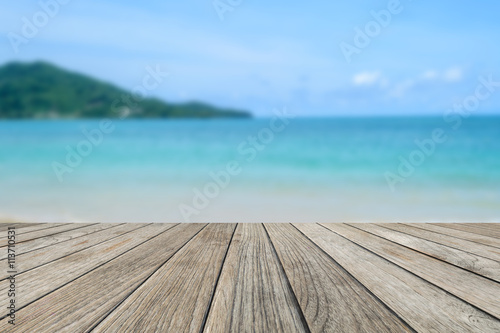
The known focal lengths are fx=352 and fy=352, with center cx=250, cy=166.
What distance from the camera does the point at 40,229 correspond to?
159cm

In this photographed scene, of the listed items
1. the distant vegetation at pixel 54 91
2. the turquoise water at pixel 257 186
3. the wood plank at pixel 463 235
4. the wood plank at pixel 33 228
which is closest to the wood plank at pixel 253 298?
the wood plank at pixel 463 235

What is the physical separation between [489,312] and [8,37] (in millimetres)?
3043

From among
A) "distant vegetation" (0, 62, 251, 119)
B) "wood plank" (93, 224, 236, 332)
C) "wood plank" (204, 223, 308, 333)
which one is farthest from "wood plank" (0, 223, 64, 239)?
"distant vegetation" (0, 62, 251, 119)

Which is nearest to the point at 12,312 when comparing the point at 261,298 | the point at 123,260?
the point at 123,260

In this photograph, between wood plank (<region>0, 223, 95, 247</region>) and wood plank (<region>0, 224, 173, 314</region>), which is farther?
wood plank (<region>0, 223, 95, 247</region>)

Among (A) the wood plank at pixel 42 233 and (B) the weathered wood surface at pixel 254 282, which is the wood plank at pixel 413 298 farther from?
(A) the wood plank at pixel 42 233

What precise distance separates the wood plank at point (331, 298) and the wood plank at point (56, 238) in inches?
33.9

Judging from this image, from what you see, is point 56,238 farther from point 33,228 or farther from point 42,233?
point 33,228

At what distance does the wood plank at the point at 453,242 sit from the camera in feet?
3.91

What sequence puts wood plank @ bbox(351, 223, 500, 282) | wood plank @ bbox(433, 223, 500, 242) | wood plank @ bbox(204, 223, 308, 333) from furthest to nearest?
wood plank @ bbox(433, 223, 500, 242)
wood plank @ bbox(351, 223, 500, 282)
wood plank @ bbox(204, 223, 308, 333)

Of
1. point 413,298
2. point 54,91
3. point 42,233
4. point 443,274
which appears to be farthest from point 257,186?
point 54,91

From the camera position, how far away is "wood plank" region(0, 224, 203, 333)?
2.18ft

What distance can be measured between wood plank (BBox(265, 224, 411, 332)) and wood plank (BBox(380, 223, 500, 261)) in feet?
1.77

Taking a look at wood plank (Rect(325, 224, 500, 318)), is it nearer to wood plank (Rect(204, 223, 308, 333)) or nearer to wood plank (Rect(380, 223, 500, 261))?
wood plank (Rect(380, 223, 500, 261))
